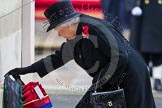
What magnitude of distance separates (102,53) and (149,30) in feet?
9.40

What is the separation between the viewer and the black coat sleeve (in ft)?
11.5

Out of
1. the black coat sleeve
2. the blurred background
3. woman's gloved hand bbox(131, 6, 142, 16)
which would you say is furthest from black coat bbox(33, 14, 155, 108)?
woman's gloved hand bbox(131, 6, 142, 16)

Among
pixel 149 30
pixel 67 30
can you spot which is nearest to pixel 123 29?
pixel 149 30

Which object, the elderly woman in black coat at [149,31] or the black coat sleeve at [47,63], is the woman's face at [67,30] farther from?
the elderly woman in black coat at [149,31]

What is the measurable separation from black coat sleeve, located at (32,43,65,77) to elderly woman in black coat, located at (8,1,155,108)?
6.0 inches

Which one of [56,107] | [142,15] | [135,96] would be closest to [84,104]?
[135,96]

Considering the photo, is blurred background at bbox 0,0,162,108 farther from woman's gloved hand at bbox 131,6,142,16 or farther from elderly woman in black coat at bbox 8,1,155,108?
elderly woman in black coat at bbox 8,1,155,108

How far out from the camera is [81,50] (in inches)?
126

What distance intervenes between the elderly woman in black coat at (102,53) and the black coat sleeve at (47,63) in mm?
153

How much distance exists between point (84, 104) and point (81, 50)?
13.9 inches

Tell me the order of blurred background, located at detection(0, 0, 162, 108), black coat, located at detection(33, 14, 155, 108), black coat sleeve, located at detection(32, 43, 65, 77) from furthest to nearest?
1. blurred background, located at detection(0, 0, 162, 108)
2. black coat sleeve, located at detection(32, 43, 65, 77)
3. black coat, located at detection(33, 14, 155, 108)

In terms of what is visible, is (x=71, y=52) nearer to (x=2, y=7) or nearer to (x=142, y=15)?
(x=2, y=7)

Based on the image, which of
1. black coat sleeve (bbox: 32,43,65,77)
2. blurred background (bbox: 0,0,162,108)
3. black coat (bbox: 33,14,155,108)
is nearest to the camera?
black coat (bbox: 33,14,155,108)

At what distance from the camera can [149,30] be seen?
5898 mm
